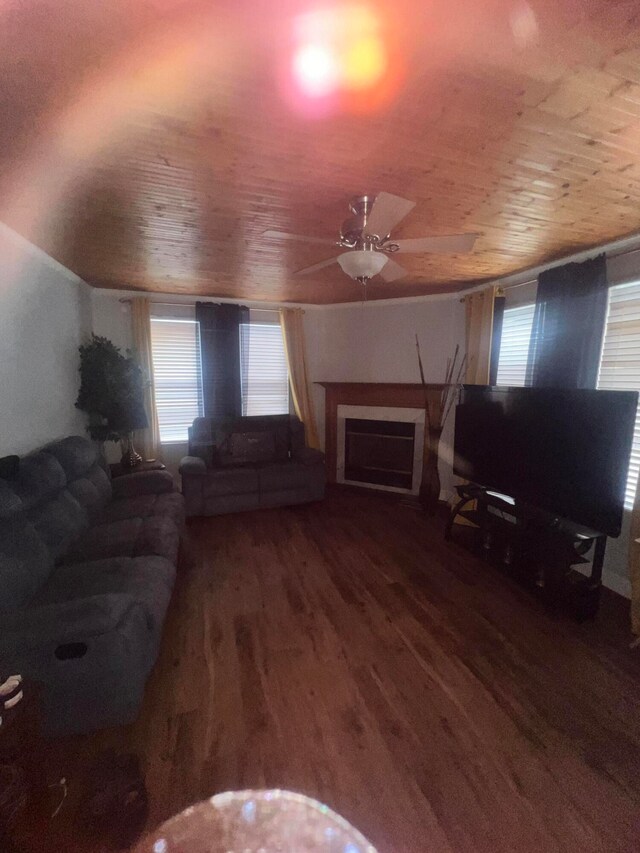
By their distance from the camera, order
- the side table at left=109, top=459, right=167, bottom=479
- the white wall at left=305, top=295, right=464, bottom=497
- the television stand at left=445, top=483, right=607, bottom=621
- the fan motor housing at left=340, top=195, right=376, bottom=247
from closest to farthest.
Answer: the fan motor housing at left=340, top=195, right=376, bottom=247 < the television stand at left=445, top=483, right=607, bottom=621 < the side table at left=109, top=459, right=167, bottom=479 < the white wall at left=305, top=295, right=464, bottom=497

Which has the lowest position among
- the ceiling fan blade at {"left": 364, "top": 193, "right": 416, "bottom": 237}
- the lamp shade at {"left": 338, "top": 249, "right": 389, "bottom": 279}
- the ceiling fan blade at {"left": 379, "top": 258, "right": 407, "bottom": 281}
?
the lamp shade at {"left": 338, "top": 249, "right": 389, "bottom": 279}

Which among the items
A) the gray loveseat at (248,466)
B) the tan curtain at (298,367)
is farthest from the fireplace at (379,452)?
the gray loveseat at (248,466)

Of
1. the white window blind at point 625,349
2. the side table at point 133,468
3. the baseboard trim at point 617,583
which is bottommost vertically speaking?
the baseboard trim at point 617,583

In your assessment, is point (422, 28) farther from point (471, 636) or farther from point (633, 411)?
point (471, 636)

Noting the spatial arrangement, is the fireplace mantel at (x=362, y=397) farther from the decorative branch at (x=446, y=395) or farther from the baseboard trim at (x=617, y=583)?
the baseboard trim at (x=617, y=583)

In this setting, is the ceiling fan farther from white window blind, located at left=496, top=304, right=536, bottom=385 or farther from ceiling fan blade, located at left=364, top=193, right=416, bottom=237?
white window blind, located at left=496, top=304, right=536, bottom=385

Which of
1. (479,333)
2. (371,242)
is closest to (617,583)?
(479,333)

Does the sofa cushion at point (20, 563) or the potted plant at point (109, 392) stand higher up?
the potted plant at point (109, 392)

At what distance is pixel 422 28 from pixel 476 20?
0.15 m

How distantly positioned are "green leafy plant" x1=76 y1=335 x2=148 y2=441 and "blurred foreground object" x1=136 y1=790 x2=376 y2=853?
331cm

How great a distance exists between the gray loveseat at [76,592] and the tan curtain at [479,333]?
136 inches

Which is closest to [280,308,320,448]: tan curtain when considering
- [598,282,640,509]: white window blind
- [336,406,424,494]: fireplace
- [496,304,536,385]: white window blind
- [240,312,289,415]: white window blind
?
[240,312,289,415]: white window blind

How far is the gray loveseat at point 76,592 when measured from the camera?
1562 mm

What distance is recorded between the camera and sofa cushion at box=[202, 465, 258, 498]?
4.10 metres
